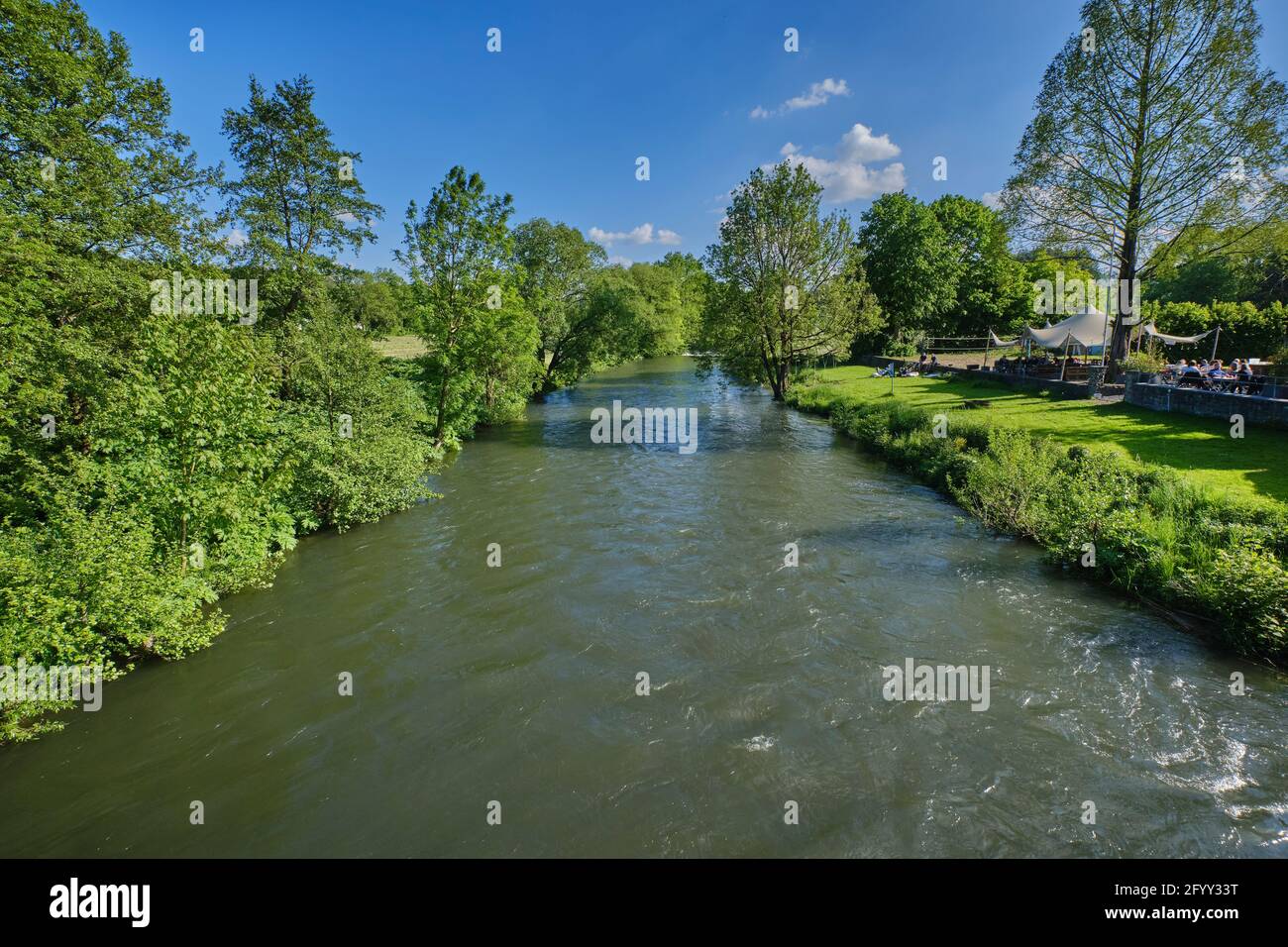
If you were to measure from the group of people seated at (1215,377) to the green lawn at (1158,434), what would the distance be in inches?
97.8

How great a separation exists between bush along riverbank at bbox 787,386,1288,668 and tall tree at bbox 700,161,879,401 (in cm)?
1747

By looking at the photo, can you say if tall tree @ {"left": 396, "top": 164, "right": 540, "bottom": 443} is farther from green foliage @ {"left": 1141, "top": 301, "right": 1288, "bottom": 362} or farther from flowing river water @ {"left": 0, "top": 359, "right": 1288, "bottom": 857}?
green foliage @ {"left": 1141, "top": 301, "right": 1288, "bottom": 362}

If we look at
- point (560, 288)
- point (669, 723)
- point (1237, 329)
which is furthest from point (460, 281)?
point (1237, 329)

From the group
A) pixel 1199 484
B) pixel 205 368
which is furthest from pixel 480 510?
pixel 1199 484

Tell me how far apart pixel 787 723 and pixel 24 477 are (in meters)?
12.6

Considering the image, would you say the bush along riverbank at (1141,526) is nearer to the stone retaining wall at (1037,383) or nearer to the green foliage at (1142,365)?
the stone retaining wall at (1037,383)

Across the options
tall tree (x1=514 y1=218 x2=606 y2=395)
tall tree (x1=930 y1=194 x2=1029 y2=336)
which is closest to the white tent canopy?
tall tree (x1=930 y1=194 x2=1029 y2=336)

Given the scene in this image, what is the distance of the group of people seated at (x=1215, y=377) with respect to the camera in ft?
63.9

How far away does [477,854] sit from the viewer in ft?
18.7

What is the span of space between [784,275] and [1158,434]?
69.9ft

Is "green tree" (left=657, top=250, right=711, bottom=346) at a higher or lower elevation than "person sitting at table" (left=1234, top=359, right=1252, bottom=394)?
higher

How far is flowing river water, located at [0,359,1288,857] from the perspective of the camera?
234 inches
